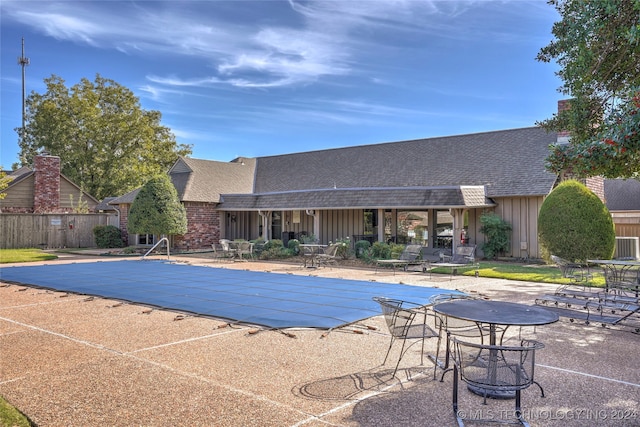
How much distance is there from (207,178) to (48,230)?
8.71 metres

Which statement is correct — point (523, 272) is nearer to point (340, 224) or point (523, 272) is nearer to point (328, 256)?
point (328, 256)

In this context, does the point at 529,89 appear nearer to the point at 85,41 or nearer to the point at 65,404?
the point at 85,41

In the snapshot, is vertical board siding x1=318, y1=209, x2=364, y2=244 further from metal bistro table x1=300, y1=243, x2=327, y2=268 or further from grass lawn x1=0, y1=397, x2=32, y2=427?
grass lawn x1=0, y1=397, x2=32, y2=427

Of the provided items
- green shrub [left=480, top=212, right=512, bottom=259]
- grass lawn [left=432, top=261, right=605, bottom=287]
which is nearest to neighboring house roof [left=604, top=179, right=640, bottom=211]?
green shrub [left=480, top=212, right=512, bottom=259]

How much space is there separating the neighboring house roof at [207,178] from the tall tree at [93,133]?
11.8m

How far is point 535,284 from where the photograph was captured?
39.4 feet

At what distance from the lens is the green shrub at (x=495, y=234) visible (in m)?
17.4

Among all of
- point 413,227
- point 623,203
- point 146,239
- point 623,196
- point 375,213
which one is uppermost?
point 623,196

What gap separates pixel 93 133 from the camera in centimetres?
3453

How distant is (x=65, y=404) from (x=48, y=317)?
4425mm

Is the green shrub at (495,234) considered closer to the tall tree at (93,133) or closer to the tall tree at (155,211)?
the tall tree at (155,211)

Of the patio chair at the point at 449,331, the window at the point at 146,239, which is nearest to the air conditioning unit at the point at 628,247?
the patio chair at the point at 449,331

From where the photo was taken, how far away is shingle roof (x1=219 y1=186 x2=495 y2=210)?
17406mm

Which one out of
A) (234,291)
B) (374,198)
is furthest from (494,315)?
(374,198)
